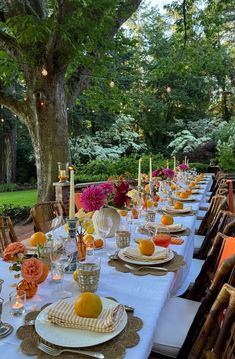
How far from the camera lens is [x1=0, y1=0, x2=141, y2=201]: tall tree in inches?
176

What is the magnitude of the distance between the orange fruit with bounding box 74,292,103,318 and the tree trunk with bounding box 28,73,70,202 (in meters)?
4.99

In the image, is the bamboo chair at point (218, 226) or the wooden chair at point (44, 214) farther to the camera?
the wooden chair at point (44, 214)

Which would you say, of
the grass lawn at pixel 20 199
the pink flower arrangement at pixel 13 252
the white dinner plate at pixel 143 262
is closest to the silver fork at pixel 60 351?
the pink flower arrangement at pixel 13 252

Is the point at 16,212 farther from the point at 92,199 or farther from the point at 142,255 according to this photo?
the point at 142,255

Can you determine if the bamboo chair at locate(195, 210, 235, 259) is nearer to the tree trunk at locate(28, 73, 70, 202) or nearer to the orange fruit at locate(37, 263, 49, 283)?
the orange fruit at locate(37, 263, 49, 283)

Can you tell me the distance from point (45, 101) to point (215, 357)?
5424mm

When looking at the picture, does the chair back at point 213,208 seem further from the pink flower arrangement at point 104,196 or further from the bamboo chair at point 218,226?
the pink flower arrangement at point 104,196

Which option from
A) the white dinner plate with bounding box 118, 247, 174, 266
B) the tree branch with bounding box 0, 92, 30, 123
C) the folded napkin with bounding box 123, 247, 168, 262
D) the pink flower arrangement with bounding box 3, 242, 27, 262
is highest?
the tree branch with bounding box 0, 92, 30, 123

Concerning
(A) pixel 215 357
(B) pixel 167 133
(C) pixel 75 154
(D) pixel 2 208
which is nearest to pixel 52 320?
(A) pixel 215 357

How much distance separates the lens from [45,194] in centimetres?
614

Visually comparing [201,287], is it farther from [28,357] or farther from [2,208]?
[2,208]

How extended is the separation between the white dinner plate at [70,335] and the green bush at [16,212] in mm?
5478

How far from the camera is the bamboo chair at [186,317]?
1335 mm

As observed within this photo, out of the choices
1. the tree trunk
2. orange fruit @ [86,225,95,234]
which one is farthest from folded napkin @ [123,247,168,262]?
the tree trunk
